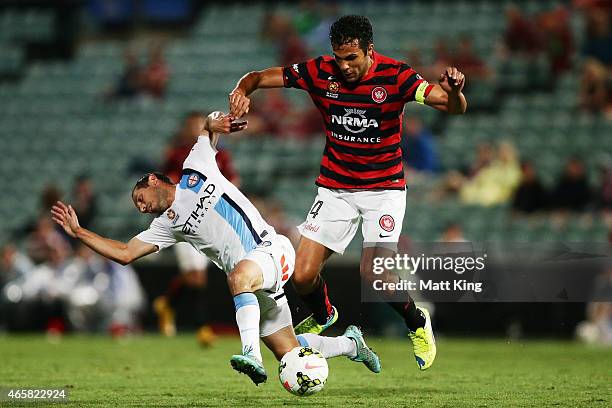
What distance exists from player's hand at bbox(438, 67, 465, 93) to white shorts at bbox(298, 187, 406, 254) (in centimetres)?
117

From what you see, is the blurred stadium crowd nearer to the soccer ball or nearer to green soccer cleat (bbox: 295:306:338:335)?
green soccer cleat (bbox: 295:306:338:335)

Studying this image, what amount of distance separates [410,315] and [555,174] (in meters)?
7.93

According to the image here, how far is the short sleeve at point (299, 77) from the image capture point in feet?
27.0

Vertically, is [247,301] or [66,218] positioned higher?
[66,218]

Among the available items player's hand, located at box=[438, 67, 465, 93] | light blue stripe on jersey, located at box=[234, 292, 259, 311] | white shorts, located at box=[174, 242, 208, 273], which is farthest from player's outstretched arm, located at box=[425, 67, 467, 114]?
white shorts, located at box=[174, 242, 208, 273]

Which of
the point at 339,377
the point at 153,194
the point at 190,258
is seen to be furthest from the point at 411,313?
the point at 190,258

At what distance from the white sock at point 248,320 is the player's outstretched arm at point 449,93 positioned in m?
1.92

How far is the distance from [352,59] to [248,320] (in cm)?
206

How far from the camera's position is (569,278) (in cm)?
1230

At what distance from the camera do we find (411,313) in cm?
848

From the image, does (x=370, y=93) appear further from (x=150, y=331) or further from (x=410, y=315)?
(x=150, y=331)

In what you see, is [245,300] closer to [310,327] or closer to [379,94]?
[310,327]

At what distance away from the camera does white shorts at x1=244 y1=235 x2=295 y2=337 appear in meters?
7.25

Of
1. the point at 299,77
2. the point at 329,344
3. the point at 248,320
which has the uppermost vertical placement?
the point at 299,77
